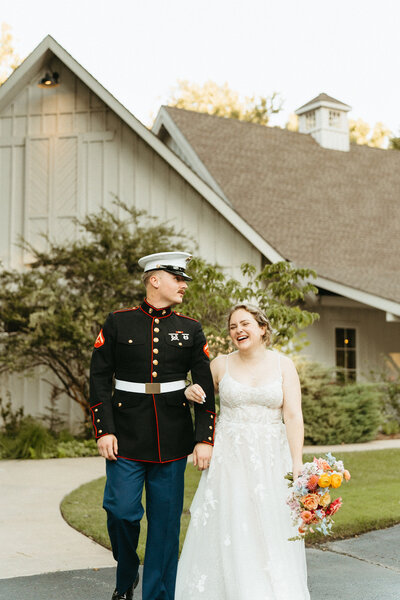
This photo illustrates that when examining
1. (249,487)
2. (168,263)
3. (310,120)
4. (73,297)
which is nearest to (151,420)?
(249,487)

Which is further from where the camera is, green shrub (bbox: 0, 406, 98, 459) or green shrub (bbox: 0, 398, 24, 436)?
green shrub (bbox: 0, 398, 24, 436)

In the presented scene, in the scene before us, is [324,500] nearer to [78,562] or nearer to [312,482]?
[312,482]

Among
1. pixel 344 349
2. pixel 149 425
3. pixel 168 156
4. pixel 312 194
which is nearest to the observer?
pixel 149 425

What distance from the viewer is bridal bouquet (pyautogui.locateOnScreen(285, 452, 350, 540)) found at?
13.1 feet

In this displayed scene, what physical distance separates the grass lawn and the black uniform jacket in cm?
172

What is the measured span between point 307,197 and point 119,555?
557 inches

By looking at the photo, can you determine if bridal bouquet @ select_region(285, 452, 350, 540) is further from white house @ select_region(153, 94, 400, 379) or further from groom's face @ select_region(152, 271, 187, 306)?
white house @ select_region(153, 94, 400, 379)

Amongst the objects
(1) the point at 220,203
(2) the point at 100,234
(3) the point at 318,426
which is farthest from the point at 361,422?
(2) the point at 100,234

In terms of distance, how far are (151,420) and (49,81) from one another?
439 inches

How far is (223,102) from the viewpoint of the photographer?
37781 mm

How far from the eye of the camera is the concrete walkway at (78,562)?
4934mm

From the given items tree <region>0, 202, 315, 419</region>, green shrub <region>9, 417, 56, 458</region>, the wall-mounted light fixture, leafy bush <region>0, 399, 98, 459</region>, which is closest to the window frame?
tree <region>0, 202, 315, 419</region>

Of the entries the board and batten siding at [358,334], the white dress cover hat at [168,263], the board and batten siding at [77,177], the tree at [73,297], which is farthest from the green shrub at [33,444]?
the white dress cover hat at [168,263]

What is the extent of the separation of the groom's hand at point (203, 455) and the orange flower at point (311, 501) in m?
0.69
